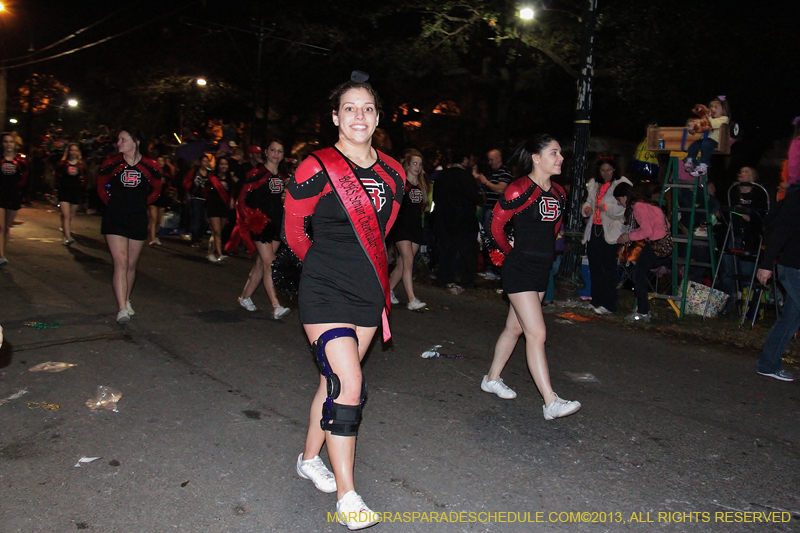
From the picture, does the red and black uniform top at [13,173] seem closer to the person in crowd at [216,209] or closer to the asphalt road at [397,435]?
the person in crowd at [216,209]

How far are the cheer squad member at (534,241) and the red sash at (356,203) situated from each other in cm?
173

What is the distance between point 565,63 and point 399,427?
13.6 meters

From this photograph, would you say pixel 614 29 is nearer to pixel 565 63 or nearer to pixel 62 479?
pixel 565 63

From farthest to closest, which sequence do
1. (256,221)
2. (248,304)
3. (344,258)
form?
1. (248,304)
2. (256,221)
3. (344,258)

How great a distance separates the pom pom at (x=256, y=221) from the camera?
7.70 meters

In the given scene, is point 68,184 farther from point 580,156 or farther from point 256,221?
point 580,156

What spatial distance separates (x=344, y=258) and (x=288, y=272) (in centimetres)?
50

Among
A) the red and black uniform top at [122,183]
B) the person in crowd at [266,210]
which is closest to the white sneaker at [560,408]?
the person in crowd at [266,210]

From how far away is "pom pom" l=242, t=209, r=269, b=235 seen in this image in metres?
7.70

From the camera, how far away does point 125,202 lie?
23.6 ft

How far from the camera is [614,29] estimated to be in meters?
15.8

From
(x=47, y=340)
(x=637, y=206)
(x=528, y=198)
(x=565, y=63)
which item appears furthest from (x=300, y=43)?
(x=528, y=198)

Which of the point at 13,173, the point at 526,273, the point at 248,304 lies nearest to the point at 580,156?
the point at 248,304

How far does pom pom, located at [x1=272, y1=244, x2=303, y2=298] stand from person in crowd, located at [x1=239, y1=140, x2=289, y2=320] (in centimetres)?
394
